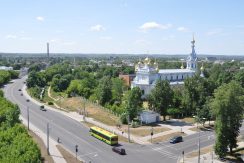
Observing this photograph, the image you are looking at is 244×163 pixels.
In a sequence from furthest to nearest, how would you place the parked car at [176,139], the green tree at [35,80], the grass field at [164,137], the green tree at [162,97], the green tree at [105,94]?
the green tree at [35,80]
the green tree at [105,94]
the green tree at [162,97]
the grass field at [164,137]
the parked car at [176,139]

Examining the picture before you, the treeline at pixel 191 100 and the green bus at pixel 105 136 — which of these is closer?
the treeline at pixel 191 100

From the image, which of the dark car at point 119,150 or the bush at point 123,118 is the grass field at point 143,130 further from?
the dark car at point 119,150

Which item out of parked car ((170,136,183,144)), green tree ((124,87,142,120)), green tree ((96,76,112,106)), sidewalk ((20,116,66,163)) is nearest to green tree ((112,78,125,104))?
green tree ((96,76,112,106))

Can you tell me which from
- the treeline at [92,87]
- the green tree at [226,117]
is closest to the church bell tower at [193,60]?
the treeline at [92,87]

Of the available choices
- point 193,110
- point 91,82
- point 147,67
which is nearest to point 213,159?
point 193,110

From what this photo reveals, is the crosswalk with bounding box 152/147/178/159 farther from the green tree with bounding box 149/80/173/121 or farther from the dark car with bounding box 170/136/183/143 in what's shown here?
the green tree with bounding box 149/80/173/121

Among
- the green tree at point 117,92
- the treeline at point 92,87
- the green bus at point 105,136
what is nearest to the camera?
the green bus at point 105,136

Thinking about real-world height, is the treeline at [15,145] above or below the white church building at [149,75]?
below

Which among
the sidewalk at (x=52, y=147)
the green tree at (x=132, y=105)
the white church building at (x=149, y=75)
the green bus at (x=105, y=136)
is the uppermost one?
the white church building at (x=149, y=75)

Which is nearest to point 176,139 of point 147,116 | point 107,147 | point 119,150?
point 119,150

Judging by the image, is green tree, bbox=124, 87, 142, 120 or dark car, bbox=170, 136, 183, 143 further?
green tree, bbox=124, 87, 142, 120
